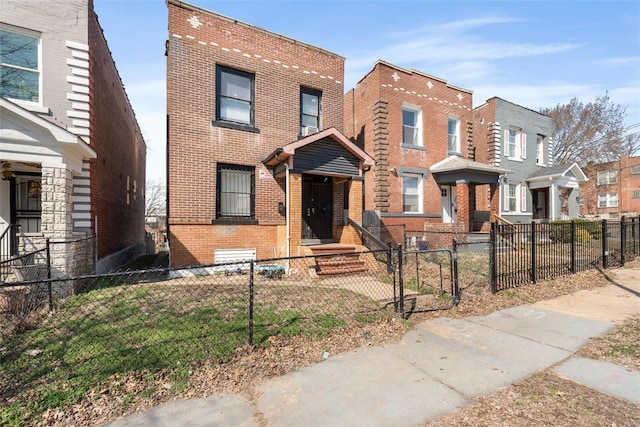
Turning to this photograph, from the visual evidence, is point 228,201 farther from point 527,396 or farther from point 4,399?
point 527,396

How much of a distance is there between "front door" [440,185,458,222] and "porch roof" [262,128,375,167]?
265 inches

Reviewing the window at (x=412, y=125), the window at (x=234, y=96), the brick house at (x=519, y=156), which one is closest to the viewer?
the window at (x=234, y=96)

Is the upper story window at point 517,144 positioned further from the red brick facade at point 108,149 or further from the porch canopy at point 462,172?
the red brick facade at point 108,149

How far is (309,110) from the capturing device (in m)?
11.8

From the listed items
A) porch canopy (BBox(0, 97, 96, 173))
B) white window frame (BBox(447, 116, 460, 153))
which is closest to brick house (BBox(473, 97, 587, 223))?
white window frame (BBox(447, 116, 460, 153))

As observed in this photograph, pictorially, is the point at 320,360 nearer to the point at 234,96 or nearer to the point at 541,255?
the point at 541,255

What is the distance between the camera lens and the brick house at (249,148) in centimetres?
945

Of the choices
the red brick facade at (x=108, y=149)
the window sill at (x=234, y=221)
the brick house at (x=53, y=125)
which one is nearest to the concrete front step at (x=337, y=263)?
the window sill at (x=234, y=221)

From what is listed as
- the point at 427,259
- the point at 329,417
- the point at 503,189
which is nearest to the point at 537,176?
the point at 503,189

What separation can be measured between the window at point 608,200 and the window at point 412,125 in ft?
127

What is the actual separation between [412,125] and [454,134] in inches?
111

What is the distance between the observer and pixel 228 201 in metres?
10.2

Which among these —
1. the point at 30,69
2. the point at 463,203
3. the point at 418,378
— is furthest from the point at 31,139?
the point at 463,203

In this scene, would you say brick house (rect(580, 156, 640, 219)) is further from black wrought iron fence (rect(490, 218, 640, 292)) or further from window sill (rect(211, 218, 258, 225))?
window sill (rect(211, 218, 258, 225))
